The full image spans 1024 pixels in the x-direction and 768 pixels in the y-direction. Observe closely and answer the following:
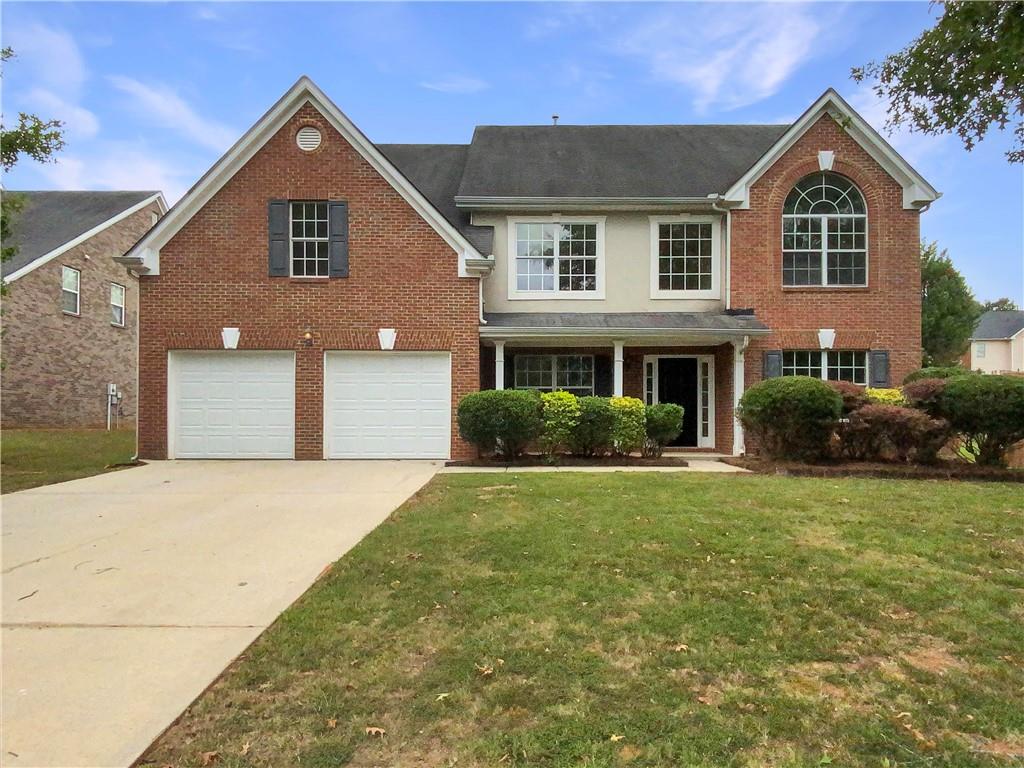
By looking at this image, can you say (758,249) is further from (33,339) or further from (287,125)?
(33,339)

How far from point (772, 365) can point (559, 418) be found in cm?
523

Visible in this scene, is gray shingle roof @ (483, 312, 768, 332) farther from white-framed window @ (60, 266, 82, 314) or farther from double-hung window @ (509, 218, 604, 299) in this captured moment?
white-framed window @ (60, 266, 82, 314)

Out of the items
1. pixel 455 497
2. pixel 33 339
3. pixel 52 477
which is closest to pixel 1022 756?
pixel 455 497

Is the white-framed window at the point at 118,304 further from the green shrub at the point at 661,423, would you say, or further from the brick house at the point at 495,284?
the green shrub at the point at 661,423

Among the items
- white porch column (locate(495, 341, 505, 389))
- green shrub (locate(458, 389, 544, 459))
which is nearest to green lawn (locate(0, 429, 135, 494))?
green shrub (locate(458, 389, 544, 459))

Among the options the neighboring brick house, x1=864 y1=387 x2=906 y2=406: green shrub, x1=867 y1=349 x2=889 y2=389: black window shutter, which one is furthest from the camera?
the neighboring brick house

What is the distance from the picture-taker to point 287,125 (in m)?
13.1

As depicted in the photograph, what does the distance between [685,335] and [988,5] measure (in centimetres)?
867

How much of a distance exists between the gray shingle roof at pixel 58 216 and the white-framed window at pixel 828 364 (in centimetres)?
2206

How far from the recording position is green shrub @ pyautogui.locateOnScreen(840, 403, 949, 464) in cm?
1049

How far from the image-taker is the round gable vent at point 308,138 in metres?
13.1

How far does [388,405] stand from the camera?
13.2 meters

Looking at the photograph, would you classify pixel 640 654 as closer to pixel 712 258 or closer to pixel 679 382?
pixel 679 382

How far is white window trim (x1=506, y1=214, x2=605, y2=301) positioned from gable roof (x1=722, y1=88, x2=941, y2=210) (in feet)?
9.47
